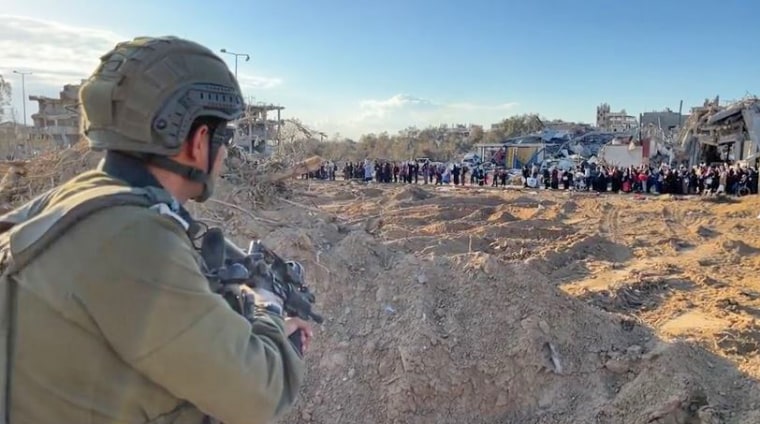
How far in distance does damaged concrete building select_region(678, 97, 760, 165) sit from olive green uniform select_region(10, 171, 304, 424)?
26.2 meters

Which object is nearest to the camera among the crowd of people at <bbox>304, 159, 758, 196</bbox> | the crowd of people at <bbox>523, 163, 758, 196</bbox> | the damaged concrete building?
the crowd of people at <bbox>523, 163, 758, 196</bbox>

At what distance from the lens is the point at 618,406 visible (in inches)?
186

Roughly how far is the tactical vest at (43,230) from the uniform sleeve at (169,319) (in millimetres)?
80

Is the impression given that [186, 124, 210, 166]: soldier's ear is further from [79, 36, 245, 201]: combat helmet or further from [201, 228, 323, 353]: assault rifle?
[201, 228, 323, 353]: assault rifle

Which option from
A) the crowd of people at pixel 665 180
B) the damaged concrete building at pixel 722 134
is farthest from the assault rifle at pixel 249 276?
the damaged concrete building at pixel 722 134

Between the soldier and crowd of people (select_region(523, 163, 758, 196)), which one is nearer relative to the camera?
the soldier

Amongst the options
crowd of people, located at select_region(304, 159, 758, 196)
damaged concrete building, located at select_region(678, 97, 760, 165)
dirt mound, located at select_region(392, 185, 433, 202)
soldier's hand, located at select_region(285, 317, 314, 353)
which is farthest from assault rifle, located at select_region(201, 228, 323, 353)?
damaged concrete building, located at select_region(678, 97, 760, 165)

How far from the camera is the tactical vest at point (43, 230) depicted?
1.20 meters

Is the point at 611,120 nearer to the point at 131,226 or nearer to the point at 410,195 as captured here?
the point at 410,195

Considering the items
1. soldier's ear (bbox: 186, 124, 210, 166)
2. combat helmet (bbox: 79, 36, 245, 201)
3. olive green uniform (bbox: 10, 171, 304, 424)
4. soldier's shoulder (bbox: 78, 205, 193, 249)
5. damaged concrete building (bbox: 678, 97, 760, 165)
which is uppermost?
damaged concrete building (bbox: 678, 97, 760, 165)

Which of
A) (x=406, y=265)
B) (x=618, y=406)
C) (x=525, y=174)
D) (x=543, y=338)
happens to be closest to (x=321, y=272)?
(x=406, y=265)

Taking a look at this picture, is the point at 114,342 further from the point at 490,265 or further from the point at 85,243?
the point at 490,265

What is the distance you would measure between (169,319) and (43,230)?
12.1 inches

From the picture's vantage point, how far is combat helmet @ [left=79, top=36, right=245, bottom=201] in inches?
52.8
